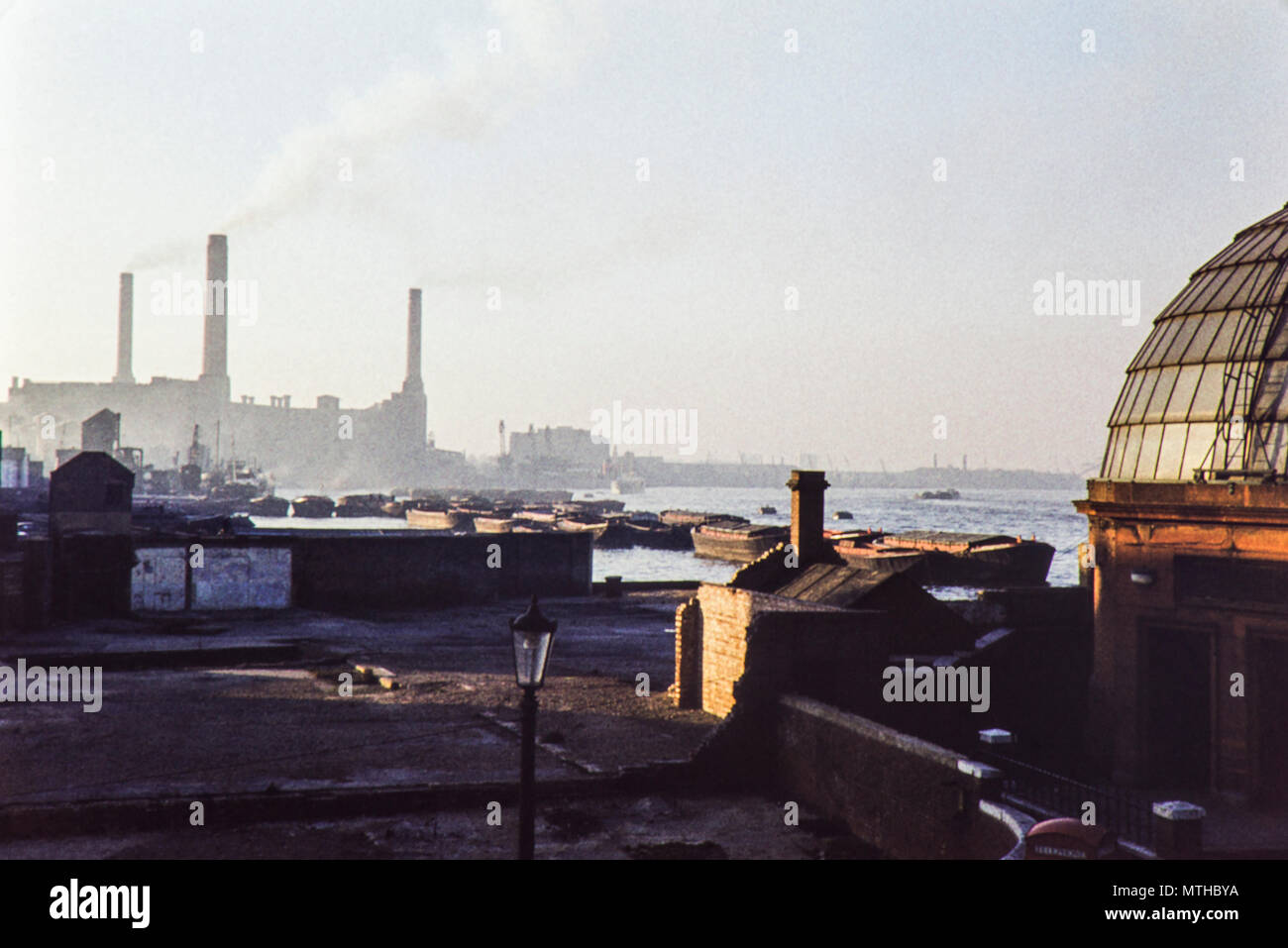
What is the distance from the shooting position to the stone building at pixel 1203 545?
15719 mm

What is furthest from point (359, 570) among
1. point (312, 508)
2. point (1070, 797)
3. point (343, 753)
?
point (312, 508)

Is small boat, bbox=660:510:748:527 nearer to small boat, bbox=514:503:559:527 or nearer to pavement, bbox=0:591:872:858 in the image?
small boat, bbox=514:503:559:527

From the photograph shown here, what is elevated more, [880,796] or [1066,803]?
[880,796]

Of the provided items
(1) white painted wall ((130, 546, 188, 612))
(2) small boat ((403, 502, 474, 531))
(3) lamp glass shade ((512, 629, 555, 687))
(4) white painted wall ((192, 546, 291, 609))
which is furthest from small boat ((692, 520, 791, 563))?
(3) lamp glass shade ((512, 629, 555, 687))

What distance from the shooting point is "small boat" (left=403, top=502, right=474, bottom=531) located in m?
114

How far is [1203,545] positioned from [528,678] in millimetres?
12773

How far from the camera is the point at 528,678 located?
7973 millimetres

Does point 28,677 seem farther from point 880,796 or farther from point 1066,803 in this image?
point 1066,803

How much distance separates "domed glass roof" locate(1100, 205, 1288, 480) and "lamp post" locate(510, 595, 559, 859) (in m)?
12.7

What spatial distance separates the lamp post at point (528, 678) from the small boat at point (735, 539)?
258 ft

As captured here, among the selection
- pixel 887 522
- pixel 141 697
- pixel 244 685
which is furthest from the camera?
pixel 887 522
